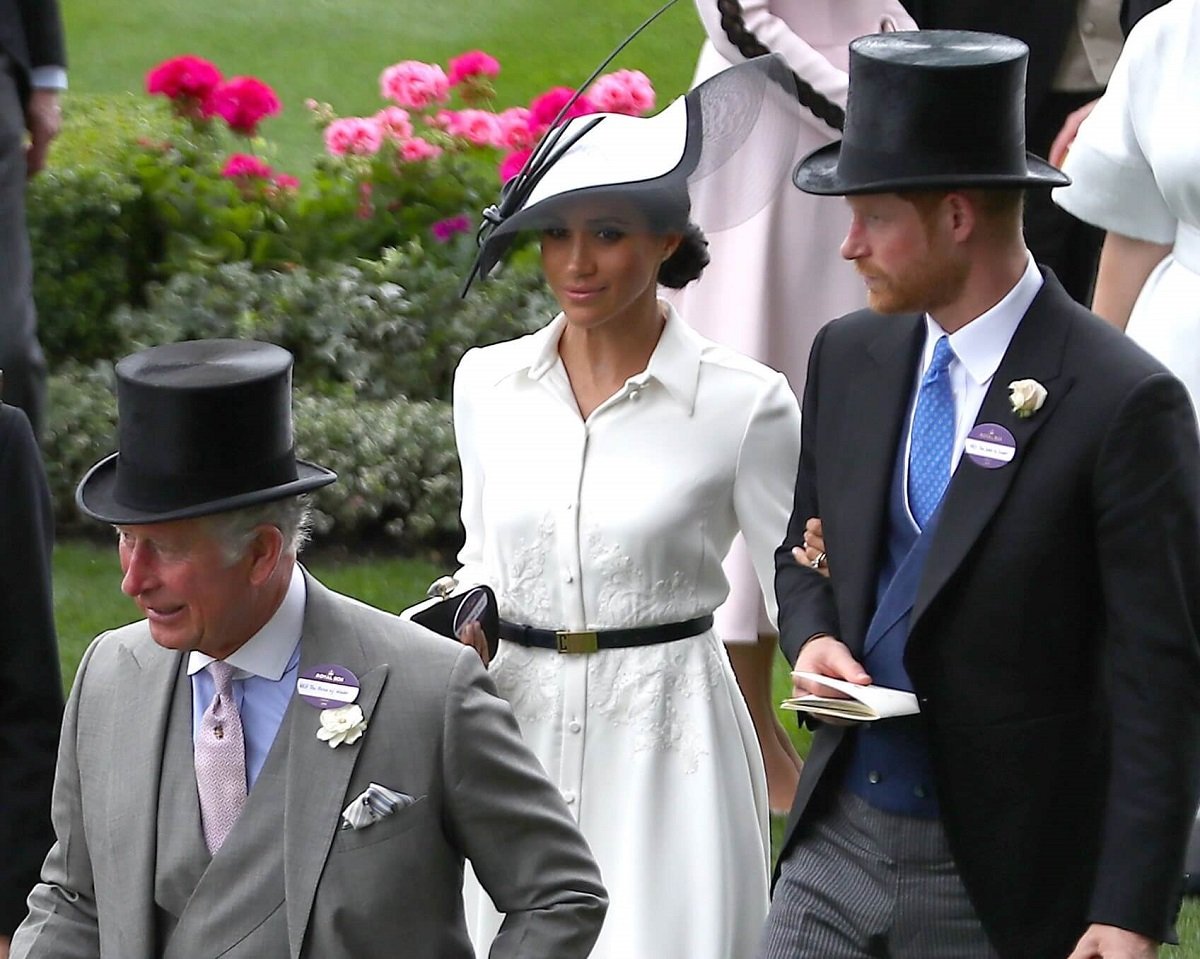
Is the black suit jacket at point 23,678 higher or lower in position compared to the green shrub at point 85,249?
higher

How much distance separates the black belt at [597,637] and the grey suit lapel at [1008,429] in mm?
1176

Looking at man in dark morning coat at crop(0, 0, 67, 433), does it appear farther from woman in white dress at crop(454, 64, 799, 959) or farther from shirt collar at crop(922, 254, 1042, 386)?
shirt collar at crop(922, 254, 1042, 386)

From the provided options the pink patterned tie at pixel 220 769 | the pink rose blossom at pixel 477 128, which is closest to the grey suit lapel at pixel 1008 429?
the pink patterned tie at pixel 220 769

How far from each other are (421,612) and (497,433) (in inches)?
20.2

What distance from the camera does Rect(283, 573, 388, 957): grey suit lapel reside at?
3.48 m

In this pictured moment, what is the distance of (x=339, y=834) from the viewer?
352 cm

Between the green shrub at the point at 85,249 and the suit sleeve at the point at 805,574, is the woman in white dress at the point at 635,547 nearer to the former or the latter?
the suit sleeve at the point at 805,574

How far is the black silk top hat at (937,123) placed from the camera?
3814 millimetres

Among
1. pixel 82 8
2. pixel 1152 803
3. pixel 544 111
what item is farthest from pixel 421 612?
pixel 82 8

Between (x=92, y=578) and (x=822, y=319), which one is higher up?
(x=822, y=319)

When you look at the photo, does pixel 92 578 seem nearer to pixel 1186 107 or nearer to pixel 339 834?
pixel 1186 107

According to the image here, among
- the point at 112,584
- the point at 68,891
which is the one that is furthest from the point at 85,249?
the point at 68,891

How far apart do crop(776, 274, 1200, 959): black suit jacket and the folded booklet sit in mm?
42

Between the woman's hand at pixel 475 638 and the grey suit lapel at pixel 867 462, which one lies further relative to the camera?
the woman's hand at pixel 475 638
